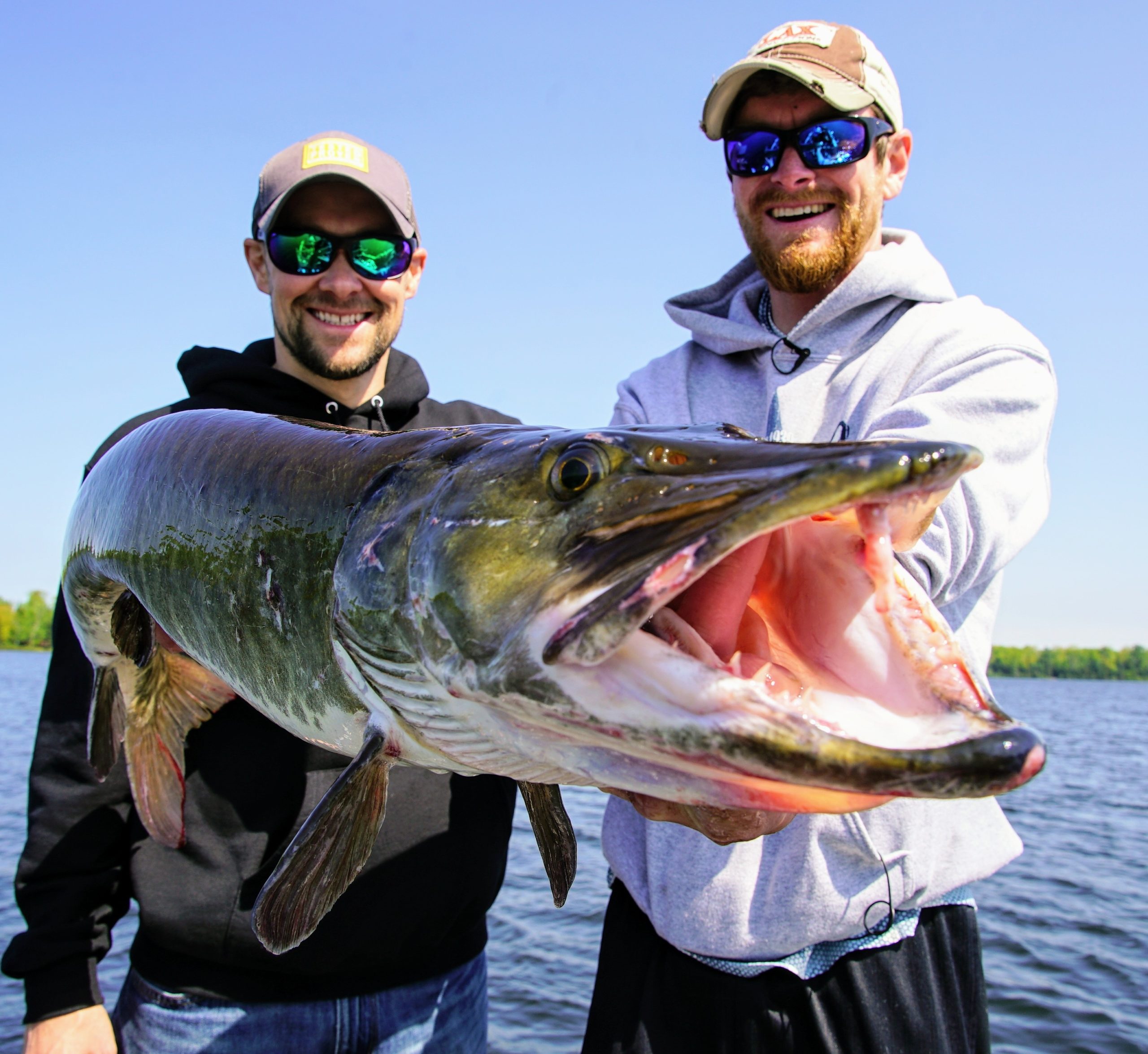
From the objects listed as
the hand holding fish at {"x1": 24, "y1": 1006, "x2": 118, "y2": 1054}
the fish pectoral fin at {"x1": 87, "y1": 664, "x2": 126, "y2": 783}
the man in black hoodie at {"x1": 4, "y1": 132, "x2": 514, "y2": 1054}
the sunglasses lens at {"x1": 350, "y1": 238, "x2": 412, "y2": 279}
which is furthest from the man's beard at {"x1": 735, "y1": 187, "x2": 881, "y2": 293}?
the hand holding fish at {"x1": 24, "y1": 1006, "x2": 118, "y2": 1054}

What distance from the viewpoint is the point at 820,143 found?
311 centimetres

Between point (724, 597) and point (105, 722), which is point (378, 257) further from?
point (724, 597)

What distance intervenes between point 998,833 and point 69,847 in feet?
9.31

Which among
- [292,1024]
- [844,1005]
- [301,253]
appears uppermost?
[301,253]

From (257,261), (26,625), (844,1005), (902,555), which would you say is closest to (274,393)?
(257,261)

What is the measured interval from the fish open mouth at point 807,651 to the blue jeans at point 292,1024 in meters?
2.01

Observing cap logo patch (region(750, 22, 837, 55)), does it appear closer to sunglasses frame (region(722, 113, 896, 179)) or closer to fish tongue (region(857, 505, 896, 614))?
sunglasses frame (region(722, 113, 896, 179))

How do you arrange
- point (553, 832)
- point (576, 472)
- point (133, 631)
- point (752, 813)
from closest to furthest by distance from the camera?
1. point (576, 472)
2. point (752, 813)
3. point (553, 832)
4. point (133, 631)

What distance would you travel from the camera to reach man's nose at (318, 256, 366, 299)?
3.31m

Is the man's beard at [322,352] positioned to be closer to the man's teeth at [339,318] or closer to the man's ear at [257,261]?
the man's teeth at [339,318]

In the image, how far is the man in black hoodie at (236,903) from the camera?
2670mm

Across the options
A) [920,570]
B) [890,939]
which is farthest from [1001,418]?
[890,939]

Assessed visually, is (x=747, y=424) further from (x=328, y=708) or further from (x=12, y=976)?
(x=12, y=976)

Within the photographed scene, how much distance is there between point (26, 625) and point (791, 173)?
8936 cm
